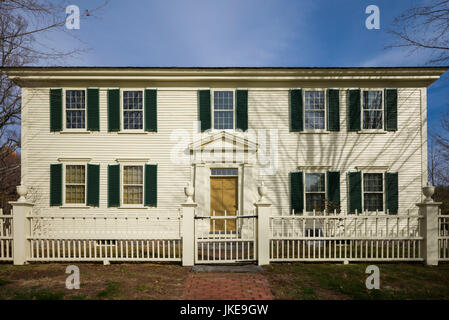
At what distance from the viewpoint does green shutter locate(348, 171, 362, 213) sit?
10.1 meters

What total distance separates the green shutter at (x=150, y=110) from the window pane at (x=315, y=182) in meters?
6.71

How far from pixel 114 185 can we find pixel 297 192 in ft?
24.3

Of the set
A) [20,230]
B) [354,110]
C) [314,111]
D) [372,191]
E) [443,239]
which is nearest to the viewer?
[20,230]

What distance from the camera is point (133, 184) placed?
10.2 meters

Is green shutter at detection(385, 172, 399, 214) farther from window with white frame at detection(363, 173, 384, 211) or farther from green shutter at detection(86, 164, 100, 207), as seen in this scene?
green shutter at detection(86, 164, 100, 207)

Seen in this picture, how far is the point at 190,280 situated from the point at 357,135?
8835 mm

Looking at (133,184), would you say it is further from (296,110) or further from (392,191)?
(392,191)

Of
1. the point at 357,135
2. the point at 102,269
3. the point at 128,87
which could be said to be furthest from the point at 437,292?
the point at 128,87

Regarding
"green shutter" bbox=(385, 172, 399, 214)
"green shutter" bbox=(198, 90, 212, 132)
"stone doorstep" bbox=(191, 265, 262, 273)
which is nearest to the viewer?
"stone doorstep" bbox=(191, 265, 262, 273)

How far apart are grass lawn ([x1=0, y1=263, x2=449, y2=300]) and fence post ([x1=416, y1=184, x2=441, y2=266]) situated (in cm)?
28

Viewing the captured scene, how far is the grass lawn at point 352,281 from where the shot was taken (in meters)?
4.88

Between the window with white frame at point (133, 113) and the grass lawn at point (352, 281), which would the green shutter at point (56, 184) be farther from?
the grass lawn at point (352, 281)

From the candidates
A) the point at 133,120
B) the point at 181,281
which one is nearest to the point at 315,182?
the point at 181,281

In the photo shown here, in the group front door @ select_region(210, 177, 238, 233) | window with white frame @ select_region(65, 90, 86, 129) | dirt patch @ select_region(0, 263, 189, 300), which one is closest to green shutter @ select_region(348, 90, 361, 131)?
front door @ select_region(210, 177, 238, 233)
